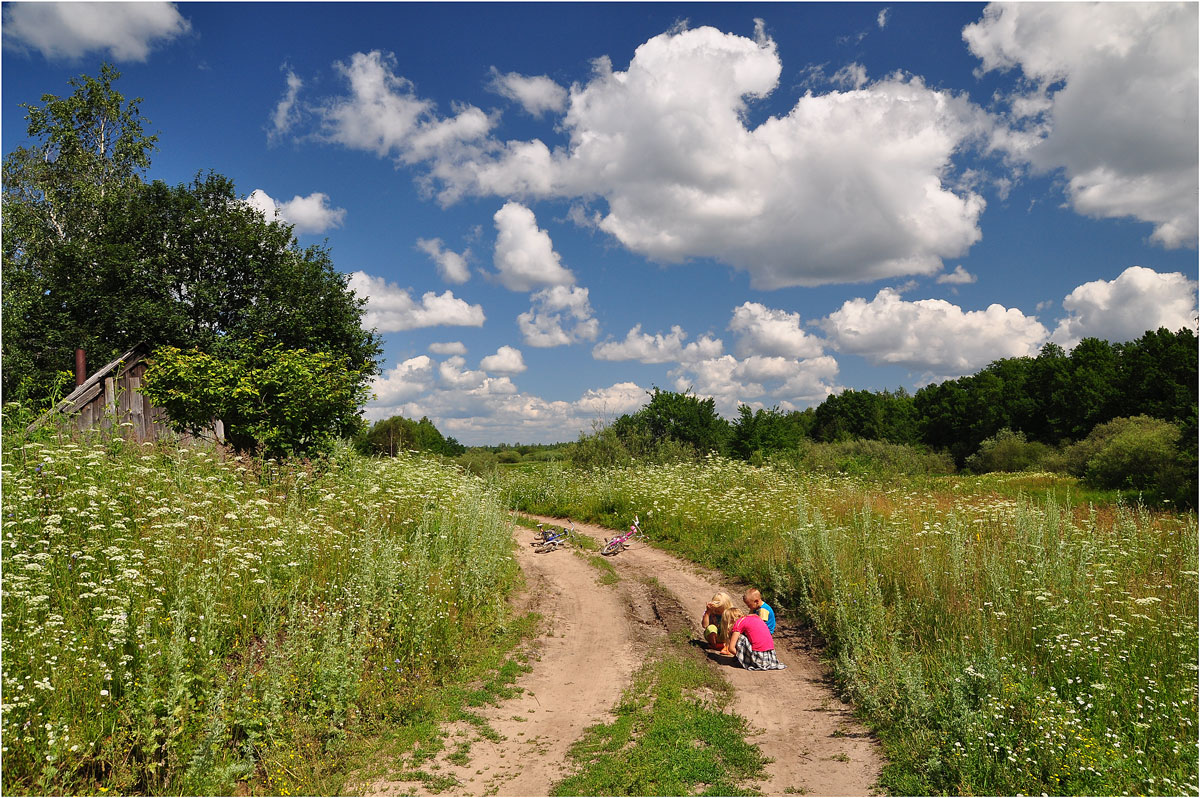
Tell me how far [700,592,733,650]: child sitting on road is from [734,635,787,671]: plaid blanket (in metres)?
0.38

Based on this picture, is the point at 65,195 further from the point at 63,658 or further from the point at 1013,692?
the point at 1013,692

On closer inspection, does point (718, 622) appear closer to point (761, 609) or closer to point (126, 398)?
point (761, 609)

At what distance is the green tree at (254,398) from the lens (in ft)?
42.5

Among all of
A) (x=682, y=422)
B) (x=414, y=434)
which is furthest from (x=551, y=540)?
(x=414, y=434)

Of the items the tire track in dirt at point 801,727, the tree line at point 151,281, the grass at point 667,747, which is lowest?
the tire track in dirt at point 801,727

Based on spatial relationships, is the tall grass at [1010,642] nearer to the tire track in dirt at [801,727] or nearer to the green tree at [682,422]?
the tire track in dirt at [801,727]

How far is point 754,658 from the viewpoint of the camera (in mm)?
7730

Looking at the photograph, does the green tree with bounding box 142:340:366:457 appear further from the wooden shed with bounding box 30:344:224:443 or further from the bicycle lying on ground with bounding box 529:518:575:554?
the bicycle lying on ground with bounding box 529:518:575:554

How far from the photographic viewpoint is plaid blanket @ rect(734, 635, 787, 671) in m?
7.68

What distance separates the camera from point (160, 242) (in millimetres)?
20703

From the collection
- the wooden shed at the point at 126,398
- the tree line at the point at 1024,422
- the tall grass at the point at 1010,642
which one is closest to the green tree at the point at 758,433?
the tree line at the point at 1024,422

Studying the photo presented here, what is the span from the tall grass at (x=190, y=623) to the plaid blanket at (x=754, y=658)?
333cm

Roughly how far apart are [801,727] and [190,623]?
583 centimetres

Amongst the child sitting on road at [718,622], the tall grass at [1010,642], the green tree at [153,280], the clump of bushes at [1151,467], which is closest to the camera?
the tall grass at [1010,642]
